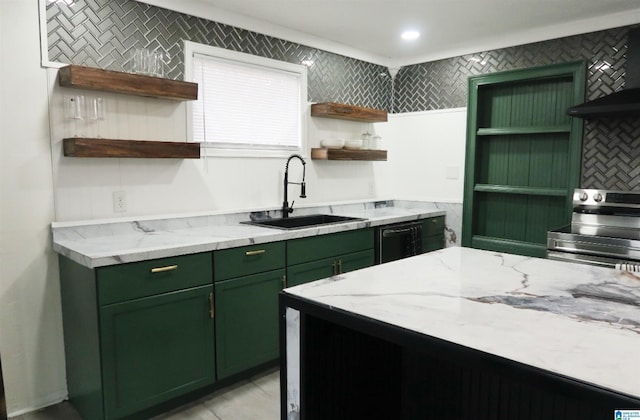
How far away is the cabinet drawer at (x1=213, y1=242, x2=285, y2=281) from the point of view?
245 cm

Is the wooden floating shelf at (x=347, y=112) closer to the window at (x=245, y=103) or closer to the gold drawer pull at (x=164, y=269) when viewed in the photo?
the window at (x=245, y=103)

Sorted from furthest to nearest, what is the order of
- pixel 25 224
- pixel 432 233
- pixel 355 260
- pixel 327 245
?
1. pixel 432 233
2. pixel 355 260
3. pixel 327 245
4. pixel 25 224

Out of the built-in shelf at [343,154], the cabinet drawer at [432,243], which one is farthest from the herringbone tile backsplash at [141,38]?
the cabinet drawer at [432,243]

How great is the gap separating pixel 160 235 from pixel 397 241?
186cm

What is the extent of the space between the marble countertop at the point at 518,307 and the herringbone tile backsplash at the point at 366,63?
1.96m

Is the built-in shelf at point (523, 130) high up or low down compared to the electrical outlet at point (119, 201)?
up

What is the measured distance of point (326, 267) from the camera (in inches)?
121

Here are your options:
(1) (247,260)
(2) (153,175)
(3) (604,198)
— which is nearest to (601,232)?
(3) (604,198)

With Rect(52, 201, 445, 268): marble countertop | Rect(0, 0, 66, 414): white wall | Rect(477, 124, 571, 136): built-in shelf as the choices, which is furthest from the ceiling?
Rect(52, 201, 445, 268): marble countertop

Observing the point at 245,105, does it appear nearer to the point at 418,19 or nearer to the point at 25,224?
the point at 418,19

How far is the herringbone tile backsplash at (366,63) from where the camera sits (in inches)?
98.4

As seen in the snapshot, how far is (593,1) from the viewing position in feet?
9.66

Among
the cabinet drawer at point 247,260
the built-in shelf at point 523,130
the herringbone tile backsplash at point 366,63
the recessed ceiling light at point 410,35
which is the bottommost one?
the cabinet drawer at point 247,260

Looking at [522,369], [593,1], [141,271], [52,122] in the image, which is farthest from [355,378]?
[593,1]
